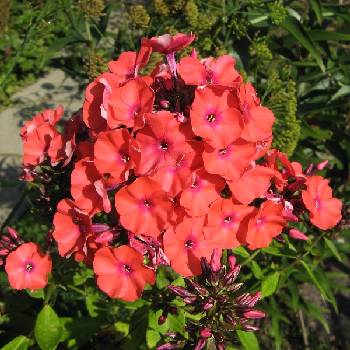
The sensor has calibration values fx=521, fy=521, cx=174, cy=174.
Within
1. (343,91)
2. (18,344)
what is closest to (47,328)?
(18,344)

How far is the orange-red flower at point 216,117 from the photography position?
1.25 metres

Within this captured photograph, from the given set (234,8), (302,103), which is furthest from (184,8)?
(302,103)

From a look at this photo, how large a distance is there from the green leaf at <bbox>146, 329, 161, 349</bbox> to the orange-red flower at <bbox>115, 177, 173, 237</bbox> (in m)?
0.55

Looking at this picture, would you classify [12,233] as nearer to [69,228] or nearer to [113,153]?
[69,228]

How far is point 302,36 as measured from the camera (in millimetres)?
2471

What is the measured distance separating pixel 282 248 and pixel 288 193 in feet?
1.27

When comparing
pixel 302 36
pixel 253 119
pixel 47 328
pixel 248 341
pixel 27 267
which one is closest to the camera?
pixel 253 119

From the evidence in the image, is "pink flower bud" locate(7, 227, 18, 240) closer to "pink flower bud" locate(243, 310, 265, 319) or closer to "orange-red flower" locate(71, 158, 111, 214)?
"orange-red flower" locate(71, 158, 111, 214)

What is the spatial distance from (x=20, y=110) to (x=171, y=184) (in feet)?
10.9

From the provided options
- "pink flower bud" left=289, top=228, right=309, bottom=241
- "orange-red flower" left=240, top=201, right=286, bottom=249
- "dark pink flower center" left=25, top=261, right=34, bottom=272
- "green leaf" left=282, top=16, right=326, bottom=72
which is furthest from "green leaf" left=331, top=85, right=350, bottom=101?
"dark pink flower center" left=25, top=261, right=34, bottom=272

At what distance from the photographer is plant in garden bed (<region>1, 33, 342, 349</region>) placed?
1295mm

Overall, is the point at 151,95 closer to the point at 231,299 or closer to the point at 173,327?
the point at 231,299

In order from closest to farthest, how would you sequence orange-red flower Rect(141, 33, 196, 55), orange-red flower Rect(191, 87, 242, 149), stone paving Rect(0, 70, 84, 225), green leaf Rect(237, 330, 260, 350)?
orange-red flower Rect(191, 87, 242, 149) < orange-red flower Rect(141, 33, 196, 55) < green leaf Rect(237, 330, 260, 350) < stone paving Rect(0, 70, 84, 225)

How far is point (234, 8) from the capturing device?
2.41m
